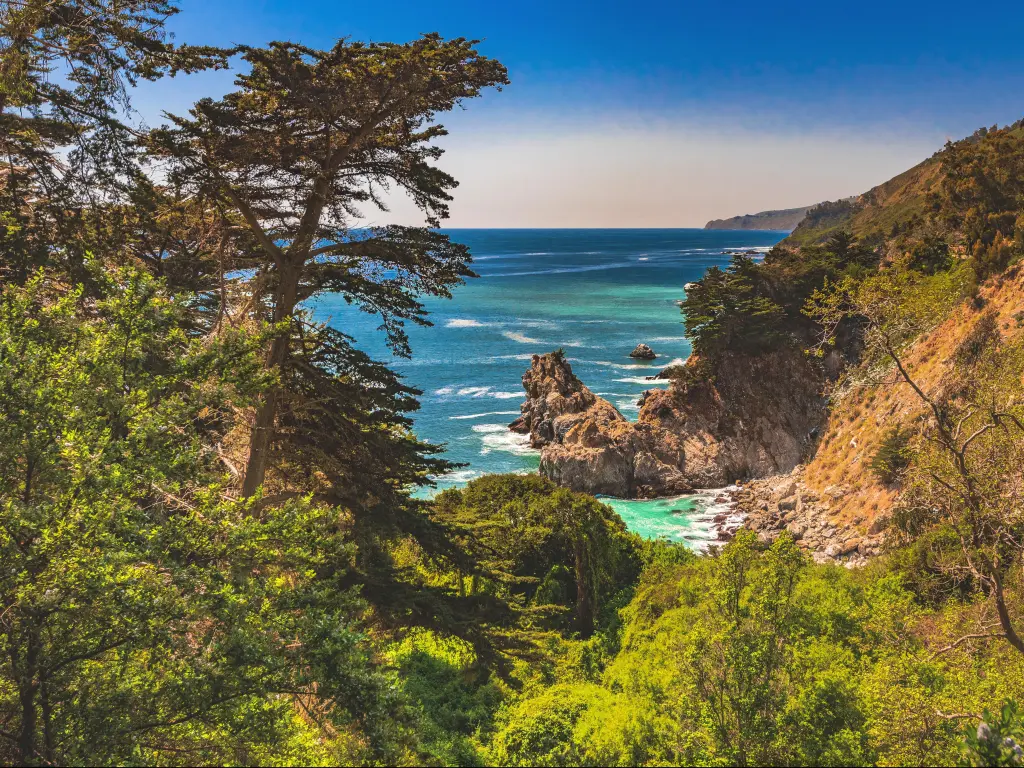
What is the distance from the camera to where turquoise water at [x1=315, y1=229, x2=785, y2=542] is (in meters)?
43.5

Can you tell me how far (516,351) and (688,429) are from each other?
35.5m

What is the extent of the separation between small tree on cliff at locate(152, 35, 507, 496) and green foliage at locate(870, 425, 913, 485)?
2526cm

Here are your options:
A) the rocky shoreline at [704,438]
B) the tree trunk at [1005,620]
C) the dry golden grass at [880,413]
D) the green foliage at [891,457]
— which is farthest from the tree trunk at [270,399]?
the rocky shoreline at [704,438]

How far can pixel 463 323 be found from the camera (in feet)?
301

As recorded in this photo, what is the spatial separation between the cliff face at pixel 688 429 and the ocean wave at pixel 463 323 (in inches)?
1742

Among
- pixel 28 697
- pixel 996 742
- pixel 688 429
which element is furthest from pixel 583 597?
pixel 688 429

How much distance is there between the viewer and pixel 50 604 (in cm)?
510

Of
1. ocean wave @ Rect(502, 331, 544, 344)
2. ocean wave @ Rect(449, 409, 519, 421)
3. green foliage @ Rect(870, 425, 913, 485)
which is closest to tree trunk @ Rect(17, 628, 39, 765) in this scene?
green foliage @ Rect(870, 425, 913, 485)

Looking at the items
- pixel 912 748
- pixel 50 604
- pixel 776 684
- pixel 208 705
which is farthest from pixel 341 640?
pixel 912 748

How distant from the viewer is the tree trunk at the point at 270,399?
11.1 m

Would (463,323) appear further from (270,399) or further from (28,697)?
(28,697)

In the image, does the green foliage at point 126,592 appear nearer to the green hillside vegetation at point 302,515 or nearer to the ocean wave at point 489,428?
the green hillside vegetation at point 302,515

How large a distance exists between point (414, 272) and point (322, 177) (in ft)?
8.37

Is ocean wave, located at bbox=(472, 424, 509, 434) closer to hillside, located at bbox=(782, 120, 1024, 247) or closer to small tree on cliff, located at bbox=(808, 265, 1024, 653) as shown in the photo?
hillside, located at bbox=(782, 120, 1024, 247)
